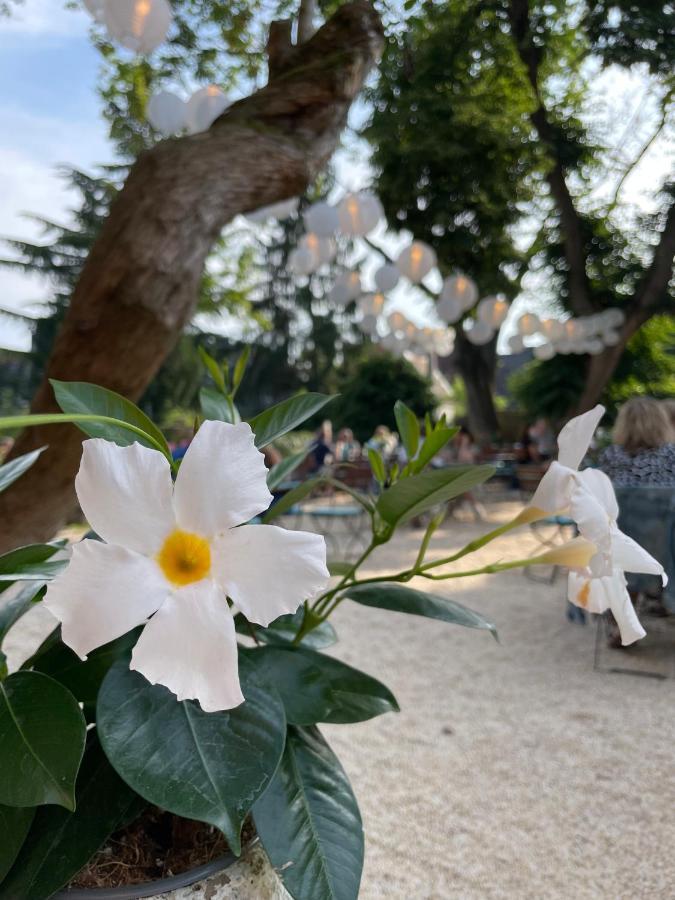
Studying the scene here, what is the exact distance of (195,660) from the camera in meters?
0.51

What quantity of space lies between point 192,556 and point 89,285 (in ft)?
3.93

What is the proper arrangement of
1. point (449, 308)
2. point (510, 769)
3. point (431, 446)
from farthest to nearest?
point (449, 308) < point (510, 769) < point (431, 446)

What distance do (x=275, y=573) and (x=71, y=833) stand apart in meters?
0.36

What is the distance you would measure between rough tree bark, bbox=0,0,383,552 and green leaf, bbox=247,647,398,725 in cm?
91

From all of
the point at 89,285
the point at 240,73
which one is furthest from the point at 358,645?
the point at 240,73

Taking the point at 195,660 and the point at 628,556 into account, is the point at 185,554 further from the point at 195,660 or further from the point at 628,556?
the point at 628,556

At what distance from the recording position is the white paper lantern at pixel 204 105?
4.86 meters

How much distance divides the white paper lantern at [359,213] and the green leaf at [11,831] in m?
6.66

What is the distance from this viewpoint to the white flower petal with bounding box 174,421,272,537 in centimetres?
54

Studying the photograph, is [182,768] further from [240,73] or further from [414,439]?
[240,73]

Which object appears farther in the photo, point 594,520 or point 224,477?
point 594,520

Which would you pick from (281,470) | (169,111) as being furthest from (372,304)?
(281,470)

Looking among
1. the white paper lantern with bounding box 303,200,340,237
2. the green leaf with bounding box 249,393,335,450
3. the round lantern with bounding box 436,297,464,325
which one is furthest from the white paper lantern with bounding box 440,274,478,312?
the green leaf with bounding box 249,393,335,450

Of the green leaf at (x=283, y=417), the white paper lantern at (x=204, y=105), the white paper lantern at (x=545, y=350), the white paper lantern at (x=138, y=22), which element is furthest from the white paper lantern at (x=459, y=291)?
the green leaf at (x=283, y=417)
